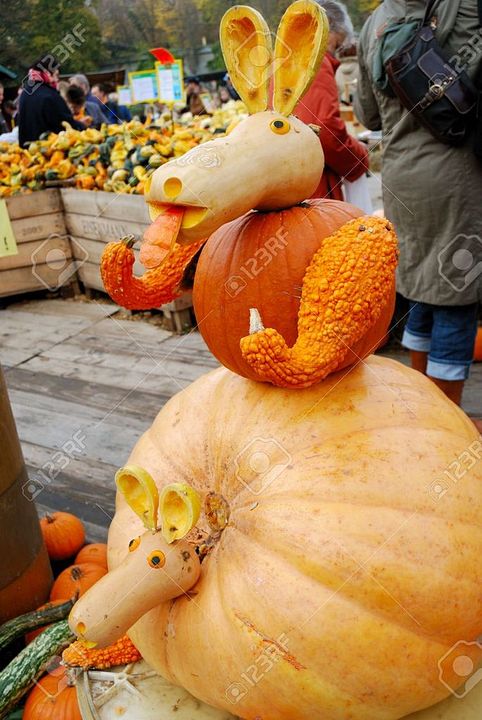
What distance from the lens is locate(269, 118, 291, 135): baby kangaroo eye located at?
1122 millimetres

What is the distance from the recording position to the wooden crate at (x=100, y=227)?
14.3 ft

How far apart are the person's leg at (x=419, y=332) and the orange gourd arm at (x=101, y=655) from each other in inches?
63.9

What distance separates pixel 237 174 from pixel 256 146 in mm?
71

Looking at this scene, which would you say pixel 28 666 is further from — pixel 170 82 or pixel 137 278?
pixel 170 82

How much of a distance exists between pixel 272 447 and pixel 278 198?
49 centimetres

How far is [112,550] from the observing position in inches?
56.6

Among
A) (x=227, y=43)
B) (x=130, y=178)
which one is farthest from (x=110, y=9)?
(x=227, y=43)

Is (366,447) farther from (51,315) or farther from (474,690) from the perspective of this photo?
(51,315)

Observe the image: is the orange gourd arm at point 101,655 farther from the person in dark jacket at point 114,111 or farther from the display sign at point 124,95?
the display sign at point 124,95

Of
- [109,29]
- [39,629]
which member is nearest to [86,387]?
[39,629]

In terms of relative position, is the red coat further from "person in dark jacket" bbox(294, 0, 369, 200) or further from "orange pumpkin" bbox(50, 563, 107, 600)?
"orange pumpkin" bbox(50, 563, 107, 600)

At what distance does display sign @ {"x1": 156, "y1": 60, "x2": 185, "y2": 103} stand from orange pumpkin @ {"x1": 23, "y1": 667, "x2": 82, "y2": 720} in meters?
7.13

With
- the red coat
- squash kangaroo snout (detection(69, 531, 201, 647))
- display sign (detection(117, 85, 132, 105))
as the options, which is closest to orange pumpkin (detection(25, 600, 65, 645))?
squash kangaroo snout (detection(69, 531, 201, 647))

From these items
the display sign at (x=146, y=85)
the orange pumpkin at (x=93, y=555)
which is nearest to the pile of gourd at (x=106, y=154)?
the display sign at (x=146, y=85)
